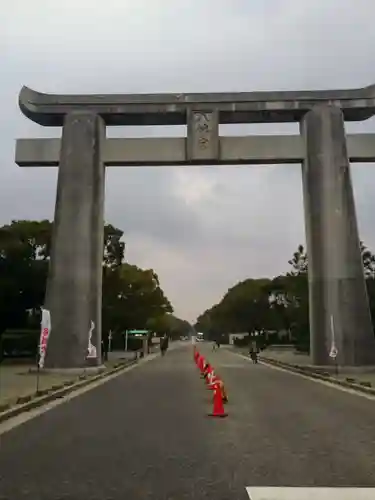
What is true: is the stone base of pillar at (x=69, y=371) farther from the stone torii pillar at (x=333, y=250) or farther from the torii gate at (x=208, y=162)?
the stone torii pillar at (x=333, y=250)

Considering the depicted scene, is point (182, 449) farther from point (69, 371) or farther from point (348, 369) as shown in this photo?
point (348, 369)

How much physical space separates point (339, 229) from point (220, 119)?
9.10 meters

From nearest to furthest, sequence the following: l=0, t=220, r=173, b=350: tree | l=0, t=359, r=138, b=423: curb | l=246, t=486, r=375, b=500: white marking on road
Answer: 1. l=246, t=486, r=375, b=500: white marking on road
2. l=0, t=359, r=138, b=423: curb
3. l=0, t=220, r=173, b=350: tree

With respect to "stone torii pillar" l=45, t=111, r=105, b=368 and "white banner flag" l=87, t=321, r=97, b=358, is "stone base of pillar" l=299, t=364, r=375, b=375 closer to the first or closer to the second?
"white banner flag" l=87, t=321, r=97, b=358

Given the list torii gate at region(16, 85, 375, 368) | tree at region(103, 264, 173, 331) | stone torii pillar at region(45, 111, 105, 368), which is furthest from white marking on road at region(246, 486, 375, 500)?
tree at region(103, 264, 173, 331)

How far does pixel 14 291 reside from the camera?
46.9m

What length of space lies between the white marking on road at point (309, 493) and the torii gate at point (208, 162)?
29.0 m

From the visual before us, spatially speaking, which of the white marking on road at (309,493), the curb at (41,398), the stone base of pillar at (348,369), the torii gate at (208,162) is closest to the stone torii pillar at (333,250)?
the torii gate at (208,162)

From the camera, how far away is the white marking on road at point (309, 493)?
7.72 metres

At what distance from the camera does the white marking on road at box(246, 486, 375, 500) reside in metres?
7.72

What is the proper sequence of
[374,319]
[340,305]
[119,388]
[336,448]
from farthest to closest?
[374,319], [340,305], [119,388], [336,448]

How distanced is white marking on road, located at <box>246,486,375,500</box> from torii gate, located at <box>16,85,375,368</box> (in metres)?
29.0

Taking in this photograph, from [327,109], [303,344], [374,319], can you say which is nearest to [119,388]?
[327,109]

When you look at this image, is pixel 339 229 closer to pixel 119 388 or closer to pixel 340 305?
pixel 340 305
